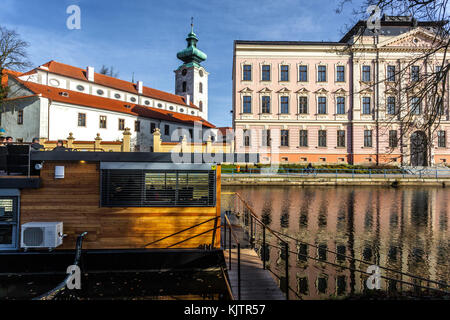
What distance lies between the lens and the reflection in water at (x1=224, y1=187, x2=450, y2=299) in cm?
675

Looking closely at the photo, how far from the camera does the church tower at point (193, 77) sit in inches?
2736

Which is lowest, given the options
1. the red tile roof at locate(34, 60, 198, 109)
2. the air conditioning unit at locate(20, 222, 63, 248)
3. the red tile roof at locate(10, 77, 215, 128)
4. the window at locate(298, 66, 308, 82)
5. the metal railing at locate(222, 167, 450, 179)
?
the air conditioning unit at locate(20, 222, 63, 248)

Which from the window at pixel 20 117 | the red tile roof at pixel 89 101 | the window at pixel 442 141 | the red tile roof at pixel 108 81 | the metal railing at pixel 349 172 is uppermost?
the red tile roof at pixel 108 81

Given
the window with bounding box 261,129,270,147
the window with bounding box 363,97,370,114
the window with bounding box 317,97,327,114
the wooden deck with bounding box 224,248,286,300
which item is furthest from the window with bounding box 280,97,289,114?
the wooden deck with bounding box 224,248,286,300

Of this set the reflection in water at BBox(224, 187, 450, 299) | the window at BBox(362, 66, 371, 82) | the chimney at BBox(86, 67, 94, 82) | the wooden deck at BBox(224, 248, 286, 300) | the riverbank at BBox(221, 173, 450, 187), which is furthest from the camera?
the chimney at BBox(86, 67, 94, 82)

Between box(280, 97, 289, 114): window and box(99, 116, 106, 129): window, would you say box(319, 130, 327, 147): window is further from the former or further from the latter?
box(99, 116, 106, 129): window

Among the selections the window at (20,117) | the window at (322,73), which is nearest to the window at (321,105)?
the window at (322,73)

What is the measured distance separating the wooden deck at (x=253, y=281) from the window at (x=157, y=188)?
1.82m

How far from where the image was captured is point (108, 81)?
170 feet

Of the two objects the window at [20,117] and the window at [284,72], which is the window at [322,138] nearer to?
the window at [284,72]

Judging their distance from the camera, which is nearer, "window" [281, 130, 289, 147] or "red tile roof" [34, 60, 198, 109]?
"window" [281, 130, 289, 147]

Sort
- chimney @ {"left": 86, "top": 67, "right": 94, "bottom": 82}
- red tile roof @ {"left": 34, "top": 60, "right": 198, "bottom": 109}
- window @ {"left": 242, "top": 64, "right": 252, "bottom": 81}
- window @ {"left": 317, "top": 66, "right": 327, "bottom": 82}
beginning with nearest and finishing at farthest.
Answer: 1. window @ {"left": 242, "top": 64, "right": 252, "bottom": 81}
2. window @ {"left": 317, "top": 66, "right": 327, "bottom": 82}
3. red tile roof @ {"left": 34, "top": 60, "right": 198, "bottom": 109}
4. chimney @ {"left": 86, "top": 67, "right": 94, "bottom": 82}

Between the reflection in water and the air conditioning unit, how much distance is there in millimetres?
6031

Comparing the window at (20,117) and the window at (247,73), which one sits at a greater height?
the window at (247,73)
